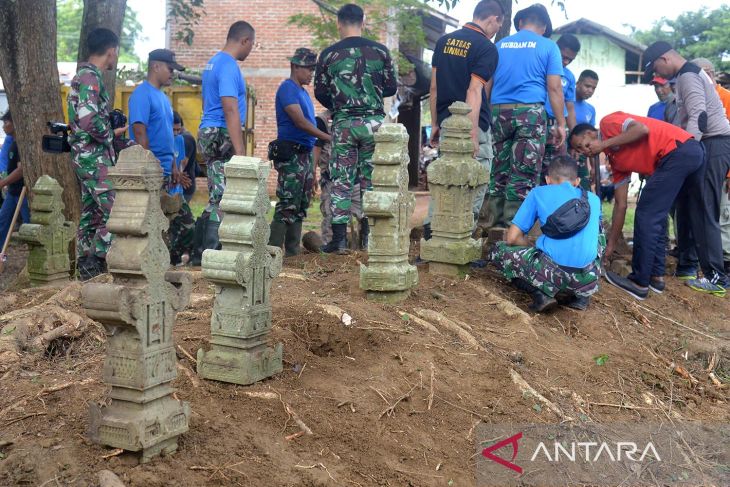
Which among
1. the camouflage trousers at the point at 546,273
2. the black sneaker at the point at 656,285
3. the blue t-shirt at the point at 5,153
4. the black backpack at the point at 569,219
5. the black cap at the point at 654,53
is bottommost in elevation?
the black sneaker at the point at 656,285

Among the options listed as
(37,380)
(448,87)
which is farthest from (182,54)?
(37,380)

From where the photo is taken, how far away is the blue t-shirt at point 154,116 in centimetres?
720

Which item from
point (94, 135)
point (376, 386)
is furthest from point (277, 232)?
point (376, 386)

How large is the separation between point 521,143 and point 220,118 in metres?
2.59

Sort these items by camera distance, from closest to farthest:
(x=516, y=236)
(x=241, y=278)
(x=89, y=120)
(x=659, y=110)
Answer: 1. (x=241, y=278)
2. (x=516, y=236)
3. (x=89, y=120)
4. (x=659, y=110)

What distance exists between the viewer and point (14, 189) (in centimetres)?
818

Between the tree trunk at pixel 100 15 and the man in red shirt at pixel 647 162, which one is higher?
the tree trunk at pixel 100 15

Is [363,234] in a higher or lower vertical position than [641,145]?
lower

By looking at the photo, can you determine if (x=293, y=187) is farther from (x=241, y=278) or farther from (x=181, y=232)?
(x=241, y=278)

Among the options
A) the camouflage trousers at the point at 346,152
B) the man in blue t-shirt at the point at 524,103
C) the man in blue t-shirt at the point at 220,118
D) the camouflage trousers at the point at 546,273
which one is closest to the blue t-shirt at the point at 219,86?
the man in blue t-shirt at the point at 220,118

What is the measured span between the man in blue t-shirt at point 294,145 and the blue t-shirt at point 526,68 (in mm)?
1648

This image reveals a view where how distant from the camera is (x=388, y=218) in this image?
5.41 meters

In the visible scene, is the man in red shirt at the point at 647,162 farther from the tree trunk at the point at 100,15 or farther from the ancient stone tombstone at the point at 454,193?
the tree trunk at the point at 100,15

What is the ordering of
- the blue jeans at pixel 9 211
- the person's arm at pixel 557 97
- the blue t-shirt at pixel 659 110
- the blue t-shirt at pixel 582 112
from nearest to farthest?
1. the person's arm at pixel 557 97
2. the blue jeans at pixel 9 211
3. the blue t-shirt at pixel 659 110
4. the blue t-shirt at pixel 582 112
